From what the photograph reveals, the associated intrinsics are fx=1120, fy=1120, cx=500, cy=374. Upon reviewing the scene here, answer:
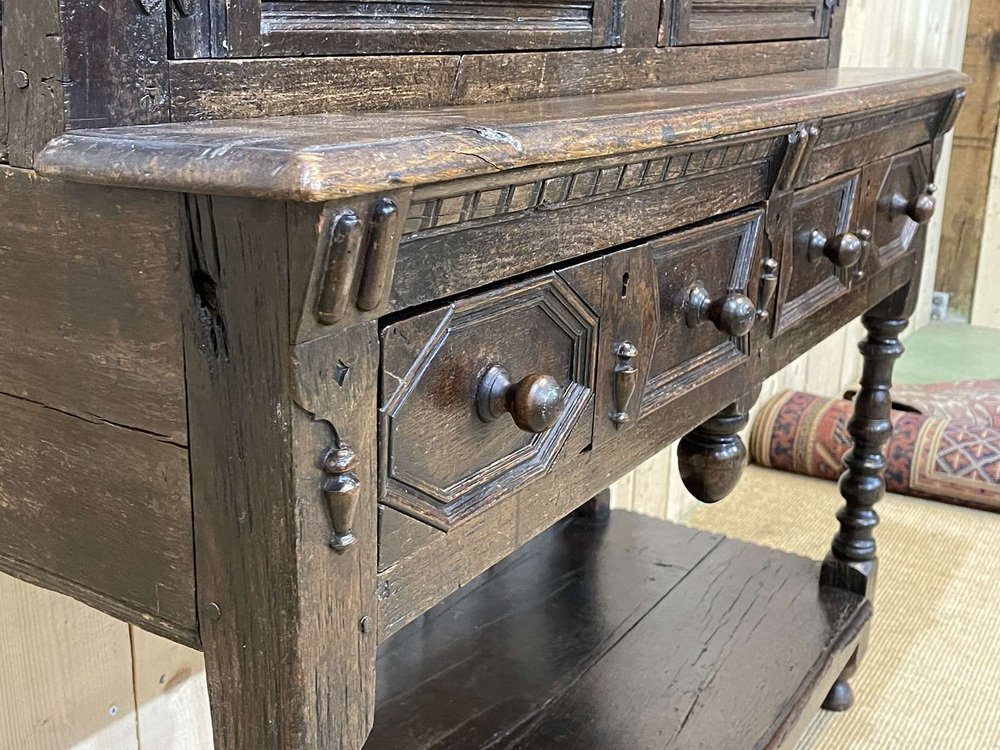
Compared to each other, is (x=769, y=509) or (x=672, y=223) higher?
(x=672, y=223)

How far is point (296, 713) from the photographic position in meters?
0.58

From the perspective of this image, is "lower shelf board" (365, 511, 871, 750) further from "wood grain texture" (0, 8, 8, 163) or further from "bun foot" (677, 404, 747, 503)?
"wood grain texture" (0, 8, 8, 163)

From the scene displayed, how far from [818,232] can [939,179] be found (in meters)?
2.95

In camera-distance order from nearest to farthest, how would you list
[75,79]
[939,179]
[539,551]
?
[75,79], [539,551], [939,179]

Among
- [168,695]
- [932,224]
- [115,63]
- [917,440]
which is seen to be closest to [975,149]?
[932,224]

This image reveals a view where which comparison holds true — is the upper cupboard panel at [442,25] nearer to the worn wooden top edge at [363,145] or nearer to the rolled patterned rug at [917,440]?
the worn wooden top edge at [363,145]

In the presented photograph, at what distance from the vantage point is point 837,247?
112 centimetres

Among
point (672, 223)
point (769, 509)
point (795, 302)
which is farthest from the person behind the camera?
point (769, 509)

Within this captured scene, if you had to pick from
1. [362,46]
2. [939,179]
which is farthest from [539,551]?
[939,179]

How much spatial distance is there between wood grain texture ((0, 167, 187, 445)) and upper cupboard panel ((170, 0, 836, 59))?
0.11 m

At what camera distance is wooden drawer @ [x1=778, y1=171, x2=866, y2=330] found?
109 centimetres

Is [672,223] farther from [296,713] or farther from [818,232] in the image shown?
[296,713]

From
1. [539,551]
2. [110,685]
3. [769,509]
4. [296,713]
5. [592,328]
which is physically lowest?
[769,509]

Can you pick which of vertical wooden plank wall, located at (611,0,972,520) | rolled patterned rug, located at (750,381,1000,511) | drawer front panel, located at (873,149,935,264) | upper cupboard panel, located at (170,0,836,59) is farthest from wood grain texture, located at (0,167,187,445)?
rolled patterned rug, located at (750,381,1000,511)
